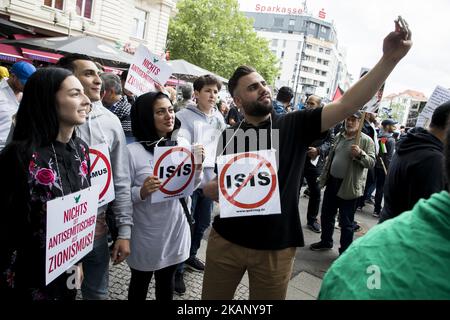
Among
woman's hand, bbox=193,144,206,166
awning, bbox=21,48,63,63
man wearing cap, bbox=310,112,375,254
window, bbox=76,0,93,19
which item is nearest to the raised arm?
woman's hand, bbox=193,144,206,166

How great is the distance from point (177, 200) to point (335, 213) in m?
2.88

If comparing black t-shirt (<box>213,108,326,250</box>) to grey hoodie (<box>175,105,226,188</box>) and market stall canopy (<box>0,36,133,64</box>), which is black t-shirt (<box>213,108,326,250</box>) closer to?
grey hoodie (<box>175,105,226,188</box>)

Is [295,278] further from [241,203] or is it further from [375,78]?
[375,78]

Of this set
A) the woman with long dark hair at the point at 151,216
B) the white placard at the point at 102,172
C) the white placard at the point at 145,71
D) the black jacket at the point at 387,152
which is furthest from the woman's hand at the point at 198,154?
the black jacket at the point at 387,152

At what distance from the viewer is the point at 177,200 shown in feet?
8.55

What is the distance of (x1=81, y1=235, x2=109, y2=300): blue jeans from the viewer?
2342mm

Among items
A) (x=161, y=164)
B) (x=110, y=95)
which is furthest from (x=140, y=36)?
(x=161, y=164)

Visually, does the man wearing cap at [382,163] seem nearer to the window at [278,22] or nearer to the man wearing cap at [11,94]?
the man wearing cap at [11,94]

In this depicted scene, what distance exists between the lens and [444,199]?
0.77 m

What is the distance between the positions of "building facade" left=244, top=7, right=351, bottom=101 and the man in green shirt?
85369mm

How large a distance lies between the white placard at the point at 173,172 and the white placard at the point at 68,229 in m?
0.51

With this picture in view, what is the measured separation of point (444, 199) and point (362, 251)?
0.71ft

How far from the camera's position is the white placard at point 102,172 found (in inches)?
86.9

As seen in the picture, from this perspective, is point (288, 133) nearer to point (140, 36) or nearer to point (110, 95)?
point (110, 95)
